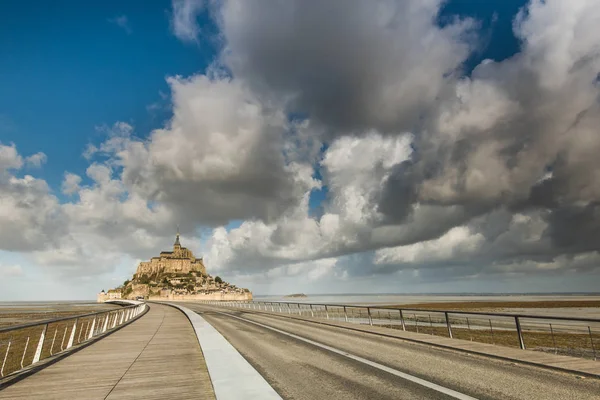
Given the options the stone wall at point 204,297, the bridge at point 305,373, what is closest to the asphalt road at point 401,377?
the bridge at point 305,373

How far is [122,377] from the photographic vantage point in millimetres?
6824

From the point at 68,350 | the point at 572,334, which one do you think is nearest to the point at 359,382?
the point at 68,350

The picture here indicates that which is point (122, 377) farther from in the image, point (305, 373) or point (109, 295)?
point (109, 295)

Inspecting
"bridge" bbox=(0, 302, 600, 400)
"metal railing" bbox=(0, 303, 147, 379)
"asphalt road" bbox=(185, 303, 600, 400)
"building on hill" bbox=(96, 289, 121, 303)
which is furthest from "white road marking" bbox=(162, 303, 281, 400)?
"building on hill" bbox=(96, 289, 121, 303)

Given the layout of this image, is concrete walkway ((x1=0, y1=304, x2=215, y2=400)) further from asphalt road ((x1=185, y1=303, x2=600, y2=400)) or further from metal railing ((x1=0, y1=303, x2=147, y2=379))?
asphalt road ((x1=185, y1=303, x2=600, y2=400))

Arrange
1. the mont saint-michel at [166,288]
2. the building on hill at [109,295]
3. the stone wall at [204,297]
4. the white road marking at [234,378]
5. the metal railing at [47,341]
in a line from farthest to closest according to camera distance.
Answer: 1. the building on hill at [109,295]
2. the mont saint-michel at [166,288]
3. the stone wall at [204,297]
4. the metal railing at [47,341]
5. the white road marking at [234,378]

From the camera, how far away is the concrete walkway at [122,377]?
18.5 feet

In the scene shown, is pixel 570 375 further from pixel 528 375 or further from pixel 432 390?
pixel 432 390

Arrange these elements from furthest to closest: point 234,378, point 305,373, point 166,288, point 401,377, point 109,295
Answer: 1. point 109,295
2. point 166,288
3. point 305,373
4. point 401,377
5. point 234,378

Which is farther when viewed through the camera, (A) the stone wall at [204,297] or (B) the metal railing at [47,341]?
(A) the stone wall at [204,297]

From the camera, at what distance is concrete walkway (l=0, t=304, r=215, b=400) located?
5629 millimetres

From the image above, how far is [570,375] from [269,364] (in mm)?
6076

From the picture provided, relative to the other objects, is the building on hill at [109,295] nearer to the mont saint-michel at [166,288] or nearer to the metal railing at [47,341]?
the mont saint-michel at [166,288]

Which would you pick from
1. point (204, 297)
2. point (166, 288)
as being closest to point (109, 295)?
point (166, 288)
